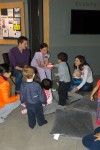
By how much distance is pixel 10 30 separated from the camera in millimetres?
6012

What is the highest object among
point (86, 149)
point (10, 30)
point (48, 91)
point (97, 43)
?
point (10, 30)

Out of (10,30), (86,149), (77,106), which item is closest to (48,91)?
(77,106)

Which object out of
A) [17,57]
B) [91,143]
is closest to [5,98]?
Result: [17,57]

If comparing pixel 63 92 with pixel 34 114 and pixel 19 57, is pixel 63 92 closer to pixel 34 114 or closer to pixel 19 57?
pixel 34 114

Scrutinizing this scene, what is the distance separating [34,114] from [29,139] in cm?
43

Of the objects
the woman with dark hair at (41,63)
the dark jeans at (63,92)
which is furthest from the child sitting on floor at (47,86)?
the woman with dark hair at (41,63)

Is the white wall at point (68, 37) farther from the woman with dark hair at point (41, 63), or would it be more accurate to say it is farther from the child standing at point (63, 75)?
the child standing at point (63, 75)

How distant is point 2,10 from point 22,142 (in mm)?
4320

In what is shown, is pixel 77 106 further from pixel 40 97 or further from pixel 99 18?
pixel 99 18

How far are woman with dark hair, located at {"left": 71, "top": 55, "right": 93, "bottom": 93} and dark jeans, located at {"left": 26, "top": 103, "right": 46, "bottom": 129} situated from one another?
150 centimetres

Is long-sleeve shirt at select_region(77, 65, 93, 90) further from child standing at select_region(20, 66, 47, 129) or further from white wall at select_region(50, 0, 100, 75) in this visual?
child standing at select_region(20, 66, 47, 129)

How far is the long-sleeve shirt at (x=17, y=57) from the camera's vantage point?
4.34m

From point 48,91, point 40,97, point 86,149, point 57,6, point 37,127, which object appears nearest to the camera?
point 86,149

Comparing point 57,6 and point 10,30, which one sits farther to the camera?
point 10,30
